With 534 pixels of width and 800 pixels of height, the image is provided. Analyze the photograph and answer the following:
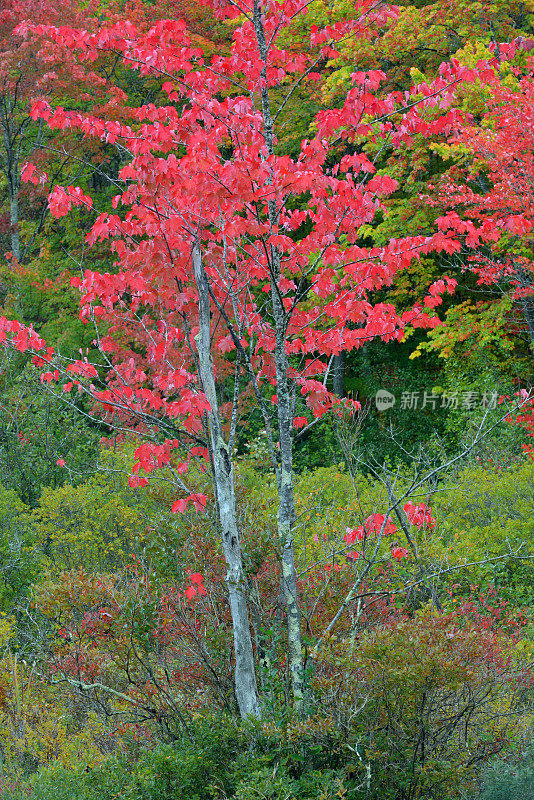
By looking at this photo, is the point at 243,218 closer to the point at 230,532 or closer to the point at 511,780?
the point at 230,532

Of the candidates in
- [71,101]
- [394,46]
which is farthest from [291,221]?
[71,101]

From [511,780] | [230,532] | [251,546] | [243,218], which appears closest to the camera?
[511,780]

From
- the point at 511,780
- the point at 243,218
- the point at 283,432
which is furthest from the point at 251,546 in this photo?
the point at 243,218

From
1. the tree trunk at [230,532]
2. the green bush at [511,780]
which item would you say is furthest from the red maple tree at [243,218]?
the green bush at [511,780]

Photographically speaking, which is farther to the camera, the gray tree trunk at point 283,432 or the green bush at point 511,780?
the gray tree trunk at point 283,432

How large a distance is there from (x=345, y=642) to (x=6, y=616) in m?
5.23

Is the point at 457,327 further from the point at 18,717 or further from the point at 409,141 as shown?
the point at 18,717

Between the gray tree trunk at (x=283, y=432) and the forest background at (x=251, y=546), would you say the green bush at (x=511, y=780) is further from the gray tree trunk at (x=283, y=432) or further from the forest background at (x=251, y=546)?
the gray tree trunk at (x=283, y=432)

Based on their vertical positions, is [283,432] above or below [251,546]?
above

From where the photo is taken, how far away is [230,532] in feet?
14.3

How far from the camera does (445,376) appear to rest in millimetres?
14945

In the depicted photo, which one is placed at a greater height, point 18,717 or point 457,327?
point 457,327

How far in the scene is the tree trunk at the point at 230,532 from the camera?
4.21 meters

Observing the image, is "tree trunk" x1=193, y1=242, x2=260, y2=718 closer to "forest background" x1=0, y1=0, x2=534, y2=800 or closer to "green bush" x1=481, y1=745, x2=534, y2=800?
"forest background" x1=0, y1=0, x2=534, y2=800
